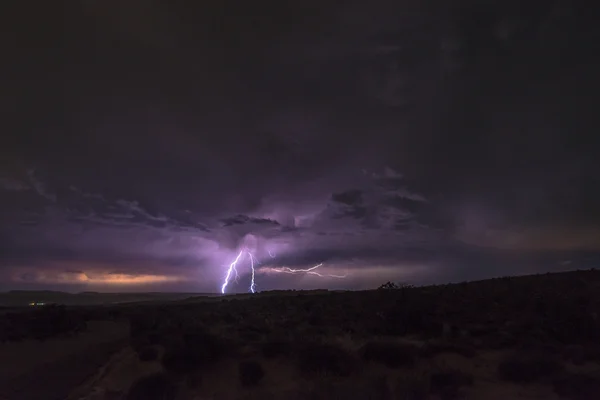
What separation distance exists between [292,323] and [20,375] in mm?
15229

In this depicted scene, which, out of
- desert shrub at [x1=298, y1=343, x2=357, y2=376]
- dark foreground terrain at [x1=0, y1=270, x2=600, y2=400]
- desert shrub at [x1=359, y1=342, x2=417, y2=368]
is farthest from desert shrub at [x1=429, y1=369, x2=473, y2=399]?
desert shrub at [x1=298, y1=343, x2=357, y2=376]

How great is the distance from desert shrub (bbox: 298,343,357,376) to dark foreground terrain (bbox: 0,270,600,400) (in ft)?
0.17

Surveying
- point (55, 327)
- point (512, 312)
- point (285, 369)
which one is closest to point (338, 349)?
point (285, 369)

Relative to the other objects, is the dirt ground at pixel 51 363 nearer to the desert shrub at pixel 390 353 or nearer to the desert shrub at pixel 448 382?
the desert shrub at pixel 390 353

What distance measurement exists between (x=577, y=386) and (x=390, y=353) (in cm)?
665

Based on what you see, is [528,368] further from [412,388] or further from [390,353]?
[390,353]

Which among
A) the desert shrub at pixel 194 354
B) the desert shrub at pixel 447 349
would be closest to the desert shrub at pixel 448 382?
the desert shrub at pixel 447 349

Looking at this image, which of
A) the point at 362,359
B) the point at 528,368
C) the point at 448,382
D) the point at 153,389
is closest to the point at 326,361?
the point at 362,359

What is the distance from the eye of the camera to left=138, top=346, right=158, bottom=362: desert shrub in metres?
21.2

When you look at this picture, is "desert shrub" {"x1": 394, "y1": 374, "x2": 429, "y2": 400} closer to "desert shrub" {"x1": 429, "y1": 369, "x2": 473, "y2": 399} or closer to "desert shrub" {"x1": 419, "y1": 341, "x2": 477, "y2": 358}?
"desert shrub" {"x1": 429, "y1": 369, "x2": 473, "y2": 399}

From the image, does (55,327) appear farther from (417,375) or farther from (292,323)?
(417,375)

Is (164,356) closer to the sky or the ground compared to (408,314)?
closer to the ground

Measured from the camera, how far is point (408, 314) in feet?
83.4

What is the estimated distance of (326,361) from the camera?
18.4 m
